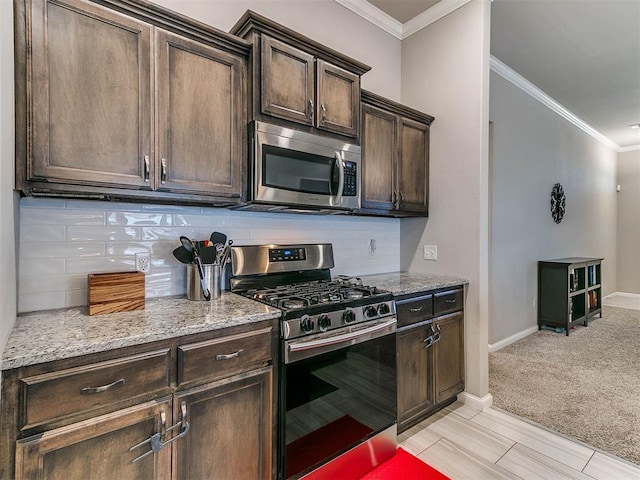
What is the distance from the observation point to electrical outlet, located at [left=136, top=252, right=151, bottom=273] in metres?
1.77

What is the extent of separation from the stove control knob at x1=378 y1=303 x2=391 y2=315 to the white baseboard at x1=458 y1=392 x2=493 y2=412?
121cm

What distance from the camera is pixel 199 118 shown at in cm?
169

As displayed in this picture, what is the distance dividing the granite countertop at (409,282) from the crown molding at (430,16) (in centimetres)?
219

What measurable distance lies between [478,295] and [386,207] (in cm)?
96

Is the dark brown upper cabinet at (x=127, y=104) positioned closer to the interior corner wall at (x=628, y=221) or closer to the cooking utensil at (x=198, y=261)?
the cooking utensil at (x=198, y=261)

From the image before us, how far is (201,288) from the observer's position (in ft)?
5.74

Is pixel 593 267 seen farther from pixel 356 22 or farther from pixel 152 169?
pixel 152 169

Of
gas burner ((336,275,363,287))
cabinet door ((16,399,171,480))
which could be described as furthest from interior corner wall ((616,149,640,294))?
cabinet door ((16,399,171,480))

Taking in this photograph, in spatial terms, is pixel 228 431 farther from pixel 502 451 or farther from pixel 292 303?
pixel 502 451

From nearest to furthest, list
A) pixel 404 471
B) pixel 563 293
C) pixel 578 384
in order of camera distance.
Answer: pixel 404 471, pixel 578 384, pixel 563 293

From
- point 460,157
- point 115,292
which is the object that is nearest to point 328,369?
point 115,292

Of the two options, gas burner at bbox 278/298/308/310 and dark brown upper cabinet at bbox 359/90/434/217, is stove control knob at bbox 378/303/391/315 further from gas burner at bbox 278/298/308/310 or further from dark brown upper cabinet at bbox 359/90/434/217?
dark brown upper cabinet at bbox 359/90/434/217

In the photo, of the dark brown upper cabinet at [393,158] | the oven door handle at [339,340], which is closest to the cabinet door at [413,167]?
the dark brown upper cabinet at [393,158]

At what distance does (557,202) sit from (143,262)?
17.8 ft
